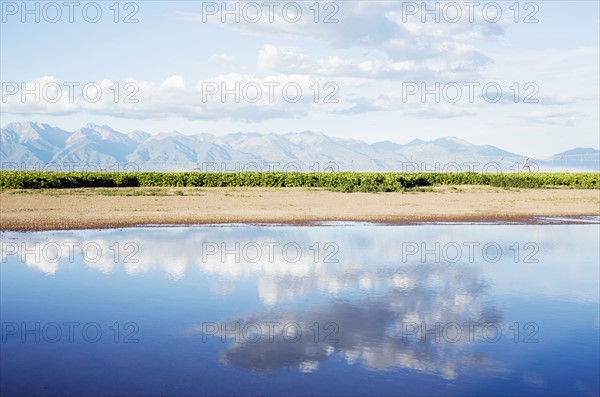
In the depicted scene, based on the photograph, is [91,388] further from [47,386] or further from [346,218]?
[346,218]

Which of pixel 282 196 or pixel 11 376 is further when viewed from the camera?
pixel 282 196

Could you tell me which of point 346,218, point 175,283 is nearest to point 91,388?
point 175,283

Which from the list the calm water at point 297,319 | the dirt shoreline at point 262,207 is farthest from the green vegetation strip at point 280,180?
the calm water at point 297,319

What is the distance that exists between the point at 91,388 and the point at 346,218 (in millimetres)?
27565

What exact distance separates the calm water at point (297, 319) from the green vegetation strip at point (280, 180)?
3507 centimetres

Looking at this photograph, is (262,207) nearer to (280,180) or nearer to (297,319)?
(280,180)

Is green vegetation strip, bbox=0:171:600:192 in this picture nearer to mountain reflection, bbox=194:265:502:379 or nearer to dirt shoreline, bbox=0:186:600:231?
dirt shoreline, bbox=0:186:600:231

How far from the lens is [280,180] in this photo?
217 feet

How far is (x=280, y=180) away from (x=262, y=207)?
2342 centimetres

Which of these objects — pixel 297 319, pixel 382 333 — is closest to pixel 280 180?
pixel 297 319

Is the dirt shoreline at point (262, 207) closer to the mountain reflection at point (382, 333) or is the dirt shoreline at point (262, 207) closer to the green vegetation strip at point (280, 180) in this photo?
the green vegetation strip at point (280, 180)

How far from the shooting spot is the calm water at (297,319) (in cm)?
1080

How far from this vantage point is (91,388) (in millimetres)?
10305

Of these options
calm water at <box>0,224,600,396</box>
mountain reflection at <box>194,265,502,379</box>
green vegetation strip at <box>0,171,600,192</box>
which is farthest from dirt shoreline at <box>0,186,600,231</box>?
mountain reflection at <box>194,265,502,379</box>
